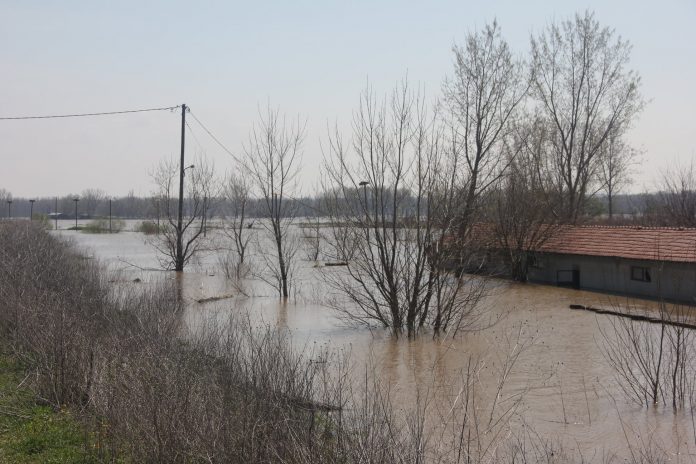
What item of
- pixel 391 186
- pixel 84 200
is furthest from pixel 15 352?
pixel 84 200

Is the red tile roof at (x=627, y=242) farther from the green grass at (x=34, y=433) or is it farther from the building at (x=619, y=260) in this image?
the green grass at (x=34, y=433)

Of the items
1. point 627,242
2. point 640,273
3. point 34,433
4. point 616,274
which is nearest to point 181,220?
point 616,274

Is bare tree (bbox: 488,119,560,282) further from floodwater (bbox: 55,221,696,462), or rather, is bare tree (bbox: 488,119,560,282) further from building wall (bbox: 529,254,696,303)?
floodwater (bbox: 55,221,696,462)

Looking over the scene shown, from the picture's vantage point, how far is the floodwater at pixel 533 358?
884cm

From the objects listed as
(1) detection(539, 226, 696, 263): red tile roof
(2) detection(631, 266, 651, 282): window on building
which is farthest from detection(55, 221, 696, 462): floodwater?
(1) detection(539, 226, 696, 263): red tile roof

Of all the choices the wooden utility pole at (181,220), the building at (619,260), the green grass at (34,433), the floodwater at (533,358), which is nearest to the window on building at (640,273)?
the building at (619,260)

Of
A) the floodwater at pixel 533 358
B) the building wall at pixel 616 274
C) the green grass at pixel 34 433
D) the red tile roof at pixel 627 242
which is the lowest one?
the floodwater at pixel 533 358

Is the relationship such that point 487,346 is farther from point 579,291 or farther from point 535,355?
point 579,291

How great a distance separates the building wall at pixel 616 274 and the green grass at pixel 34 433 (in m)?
17.0

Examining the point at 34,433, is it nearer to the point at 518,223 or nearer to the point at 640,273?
the point at 640,273

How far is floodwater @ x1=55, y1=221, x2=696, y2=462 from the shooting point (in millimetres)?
8844

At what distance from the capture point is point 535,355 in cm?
1381

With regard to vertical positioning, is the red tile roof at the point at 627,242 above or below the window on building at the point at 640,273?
above

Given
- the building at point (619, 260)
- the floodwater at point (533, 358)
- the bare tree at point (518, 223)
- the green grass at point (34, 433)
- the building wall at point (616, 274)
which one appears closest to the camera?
the green grass at point (34, 433)
